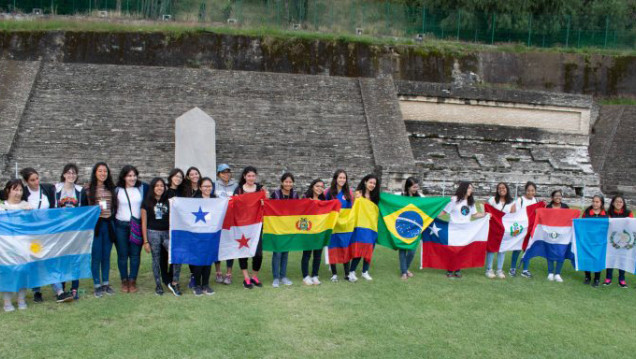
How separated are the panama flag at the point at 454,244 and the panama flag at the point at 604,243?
1340 mm

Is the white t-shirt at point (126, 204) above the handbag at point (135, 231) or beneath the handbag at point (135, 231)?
above

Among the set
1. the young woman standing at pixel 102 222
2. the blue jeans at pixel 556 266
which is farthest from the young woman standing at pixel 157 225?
the blue jeans at pixel 556 266

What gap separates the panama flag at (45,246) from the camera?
5949 millimetres

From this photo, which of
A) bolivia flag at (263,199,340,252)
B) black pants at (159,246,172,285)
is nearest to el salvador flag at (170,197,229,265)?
black pants at (159,246,172,285)

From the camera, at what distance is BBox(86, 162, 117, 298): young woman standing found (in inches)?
255

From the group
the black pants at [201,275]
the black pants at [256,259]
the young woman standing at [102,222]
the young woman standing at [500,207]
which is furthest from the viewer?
the young woman standing at [500,207]

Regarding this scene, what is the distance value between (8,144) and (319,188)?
11608 millimetres

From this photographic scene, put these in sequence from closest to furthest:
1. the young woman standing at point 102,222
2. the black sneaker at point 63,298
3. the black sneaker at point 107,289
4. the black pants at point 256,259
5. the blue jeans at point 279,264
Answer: the black sneaker at point 63,298, the young woman standing at point 102,222, the black sneaker at point 107,289, the black pants at point 256,259, the blue jeans at point 279,264

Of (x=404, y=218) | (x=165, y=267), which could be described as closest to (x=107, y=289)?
(x=165, y=267)

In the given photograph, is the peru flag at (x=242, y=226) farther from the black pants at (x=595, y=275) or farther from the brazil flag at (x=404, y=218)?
the black pants at (x=595, y=275)

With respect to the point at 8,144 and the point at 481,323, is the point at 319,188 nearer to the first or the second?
the point at 481,323

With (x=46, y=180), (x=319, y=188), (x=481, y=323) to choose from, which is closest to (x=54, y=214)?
(x=319, y=188)

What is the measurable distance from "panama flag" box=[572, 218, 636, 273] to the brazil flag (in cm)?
203

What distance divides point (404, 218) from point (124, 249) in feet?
12.7
